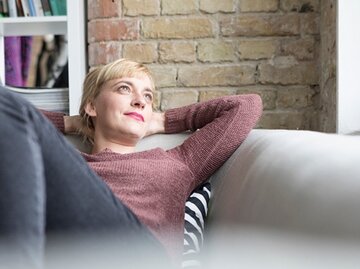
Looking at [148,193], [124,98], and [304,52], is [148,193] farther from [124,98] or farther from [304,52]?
[304,52]

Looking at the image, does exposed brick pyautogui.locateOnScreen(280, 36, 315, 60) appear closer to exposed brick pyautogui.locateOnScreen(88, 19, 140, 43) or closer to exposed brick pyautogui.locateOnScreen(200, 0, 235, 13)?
exposed brick pyautogui.locateOnScreen(200, 0, 235, 13)

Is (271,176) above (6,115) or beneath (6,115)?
beneath

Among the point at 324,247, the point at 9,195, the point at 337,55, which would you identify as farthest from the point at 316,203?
the point at 337,55

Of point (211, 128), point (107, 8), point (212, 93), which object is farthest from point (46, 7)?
point (211, 128)

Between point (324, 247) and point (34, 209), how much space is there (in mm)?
325

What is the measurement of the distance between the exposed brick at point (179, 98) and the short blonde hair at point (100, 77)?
36.9 inches

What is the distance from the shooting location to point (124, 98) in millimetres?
1668

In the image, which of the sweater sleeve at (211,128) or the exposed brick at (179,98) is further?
the exposed brick at (179,98)

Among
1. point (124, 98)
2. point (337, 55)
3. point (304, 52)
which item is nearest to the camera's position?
point (124, 98)

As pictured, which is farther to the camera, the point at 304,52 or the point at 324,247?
the point at 304,52

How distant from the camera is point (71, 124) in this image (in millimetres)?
1805

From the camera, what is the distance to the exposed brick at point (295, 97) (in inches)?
106

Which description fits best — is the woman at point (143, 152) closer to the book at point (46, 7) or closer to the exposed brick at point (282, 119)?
the exposed brick at point (282, 119)

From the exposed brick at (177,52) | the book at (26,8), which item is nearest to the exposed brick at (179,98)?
the exposed brick at (177,52)
